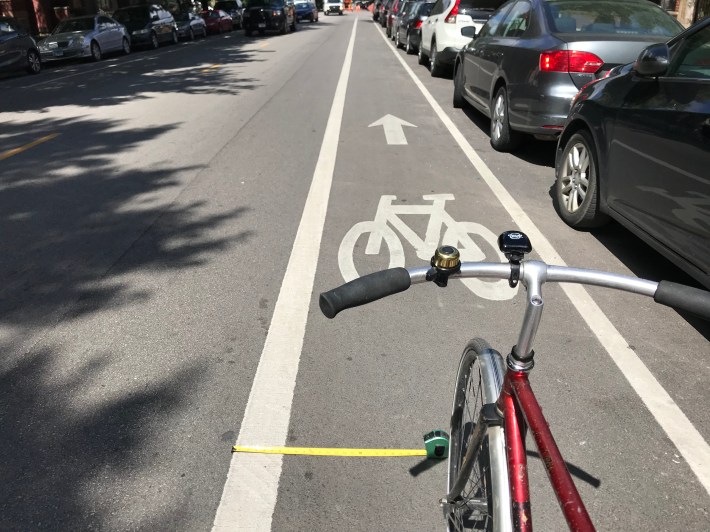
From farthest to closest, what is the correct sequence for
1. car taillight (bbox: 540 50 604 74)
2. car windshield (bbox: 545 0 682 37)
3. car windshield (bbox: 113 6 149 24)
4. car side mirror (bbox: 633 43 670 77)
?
car windshield (bbox: 113 6 149 24), car windshield (bbox: 545 0 682 37), car taillight (bbox: 540 50 604 74), car side mirror (bbox: 633 43 670 77)

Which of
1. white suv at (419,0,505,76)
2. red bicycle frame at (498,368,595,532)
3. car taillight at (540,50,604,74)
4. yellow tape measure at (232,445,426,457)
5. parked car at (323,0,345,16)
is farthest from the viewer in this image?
parked car at (323,0,345,16)

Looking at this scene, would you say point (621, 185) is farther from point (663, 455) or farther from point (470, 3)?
point (470, 3)

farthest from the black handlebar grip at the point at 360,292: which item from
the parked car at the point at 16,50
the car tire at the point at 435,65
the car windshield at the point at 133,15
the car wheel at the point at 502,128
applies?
the car windshield at the point at 133,15

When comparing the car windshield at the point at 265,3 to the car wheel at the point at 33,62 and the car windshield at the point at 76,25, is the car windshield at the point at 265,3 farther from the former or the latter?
the car wheel at the point at 33,62

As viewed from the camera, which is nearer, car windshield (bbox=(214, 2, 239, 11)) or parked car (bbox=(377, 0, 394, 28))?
parked car (bbox=(377, 0, 394, 28))

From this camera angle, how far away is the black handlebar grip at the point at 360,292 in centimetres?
158

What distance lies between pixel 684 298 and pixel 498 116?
6678mm

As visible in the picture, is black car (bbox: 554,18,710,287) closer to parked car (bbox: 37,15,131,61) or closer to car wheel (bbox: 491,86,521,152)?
car wheel (bbox: 491,86,521,152)

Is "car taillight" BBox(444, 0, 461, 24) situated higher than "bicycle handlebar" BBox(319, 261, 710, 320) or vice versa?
"car taillight" BBox(444, 0, 461, 24)

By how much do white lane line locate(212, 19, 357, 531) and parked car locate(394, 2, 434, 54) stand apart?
13827mm

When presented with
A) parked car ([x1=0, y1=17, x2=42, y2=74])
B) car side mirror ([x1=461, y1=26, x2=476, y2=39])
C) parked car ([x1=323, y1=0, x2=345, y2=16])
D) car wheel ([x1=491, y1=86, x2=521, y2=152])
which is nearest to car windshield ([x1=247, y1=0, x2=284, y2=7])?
parked car ([x1=0, y1=17, x2=42, y2=74])

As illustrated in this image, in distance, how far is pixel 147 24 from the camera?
82.5ft

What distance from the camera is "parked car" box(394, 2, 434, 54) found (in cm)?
1762

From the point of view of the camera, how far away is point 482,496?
1830 millimetres
